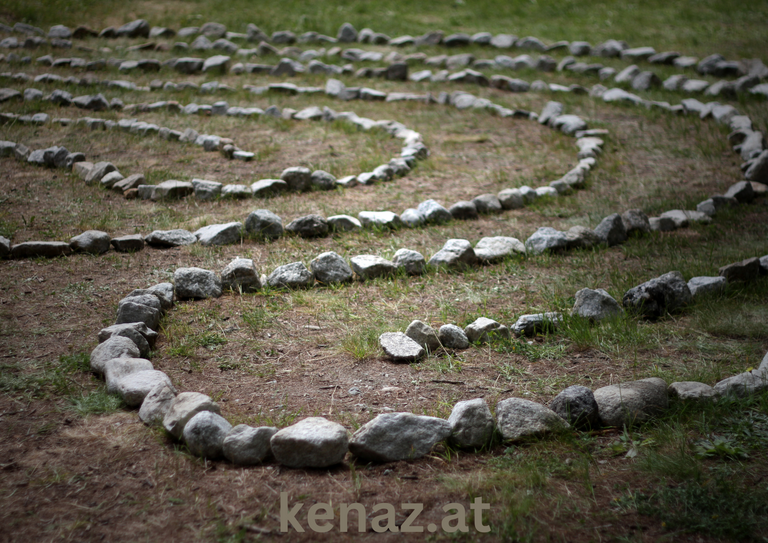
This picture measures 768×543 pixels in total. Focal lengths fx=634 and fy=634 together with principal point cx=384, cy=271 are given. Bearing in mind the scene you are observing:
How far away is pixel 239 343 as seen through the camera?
401 cm

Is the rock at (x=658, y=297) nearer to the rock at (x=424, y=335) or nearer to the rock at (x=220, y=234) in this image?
the rock at (x=424, y=335)

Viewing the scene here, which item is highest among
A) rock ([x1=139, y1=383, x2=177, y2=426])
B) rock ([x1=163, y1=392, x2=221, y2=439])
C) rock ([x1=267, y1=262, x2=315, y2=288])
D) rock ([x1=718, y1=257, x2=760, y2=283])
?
rock ([x1=718, y1=257, x2=760, y2=283])

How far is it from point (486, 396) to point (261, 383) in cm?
126

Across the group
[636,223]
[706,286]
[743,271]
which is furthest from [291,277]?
[743,271]

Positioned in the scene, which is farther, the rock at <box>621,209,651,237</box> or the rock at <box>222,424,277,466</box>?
the rock at <box>621,209,651,237</box>

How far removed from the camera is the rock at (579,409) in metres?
3.12

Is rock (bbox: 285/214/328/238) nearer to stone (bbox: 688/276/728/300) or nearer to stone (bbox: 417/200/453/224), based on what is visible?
stone (bbox: 417/200/453/224)

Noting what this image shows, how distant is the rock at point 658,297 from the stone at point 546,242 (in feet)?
3.75

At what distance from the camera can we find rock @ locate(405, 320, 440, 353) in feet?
13.0

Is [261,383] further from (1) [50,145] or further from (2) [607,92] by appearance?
(2) [607,92]

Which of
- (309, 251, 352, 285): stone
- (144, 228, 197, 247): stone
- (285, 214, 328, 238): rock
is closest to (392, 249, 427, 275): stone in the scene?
(309, 251, 352, 285): stone

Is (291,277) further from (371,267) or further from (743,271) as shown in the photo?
(743,271)

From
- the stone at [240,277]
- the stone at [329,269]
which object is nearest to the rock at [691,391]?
the stone at [329,269]

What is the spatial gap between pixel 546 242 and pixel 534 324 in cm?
150
